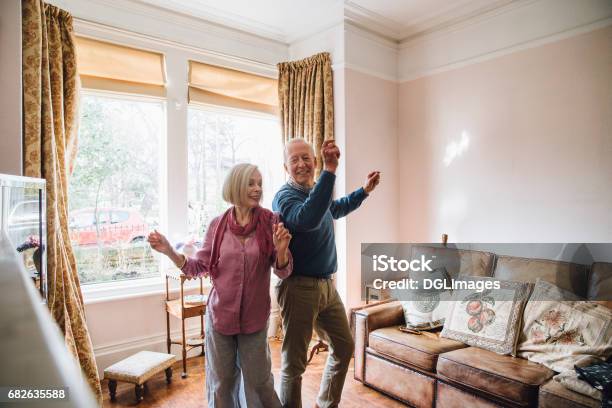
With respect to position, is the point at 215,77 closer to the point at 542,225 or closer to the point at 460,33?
the point at 460,33

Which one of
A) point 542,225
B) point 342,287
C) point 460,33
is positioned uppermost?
point 460,33

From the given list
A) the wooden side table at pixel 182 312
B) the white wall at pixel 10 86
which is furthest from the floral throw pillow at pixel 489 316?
the white wall at pixel 10 86

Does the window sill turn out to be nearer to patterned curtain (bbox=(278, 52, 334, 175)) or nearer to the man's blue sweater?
patterned curtain (bbox=(278, 52, 334, 175))

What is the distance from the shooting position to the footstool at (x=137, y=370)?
2566 mm

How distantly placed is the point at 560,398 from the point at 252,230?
1604mm

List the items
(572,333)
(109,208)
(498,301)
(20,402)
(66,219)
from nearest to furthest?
(20,402), (572,333), (498,301), (66,219), (109,208)

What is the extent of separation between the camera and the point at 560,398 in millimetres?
1868

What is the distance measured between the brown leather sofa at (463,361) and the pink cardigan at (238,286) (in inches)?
43.1

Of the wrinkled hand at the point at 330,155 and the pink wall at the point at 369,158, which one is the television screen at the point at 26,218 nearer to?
the wrinkled hand at the point at 330,155

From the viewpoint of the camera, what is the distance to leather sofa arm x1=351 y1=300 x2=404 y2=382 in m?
2.78

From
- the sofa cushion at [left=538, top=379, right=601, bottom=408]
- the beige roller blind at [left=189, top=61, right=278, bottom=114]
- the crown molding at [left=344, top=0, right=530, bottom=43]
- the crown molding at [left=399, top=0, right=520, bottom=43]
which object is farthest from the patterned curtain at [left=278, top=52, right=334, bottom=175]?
the sofa cushion at [left=538, top=379, right=601, bottom=408]

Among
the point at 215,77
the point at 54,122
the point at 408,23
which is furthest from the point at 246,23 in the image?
the point at 54,122

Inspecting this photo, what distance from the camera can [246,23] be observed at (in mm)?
3617

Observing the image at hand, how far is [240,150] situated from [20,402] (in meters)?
3.84
